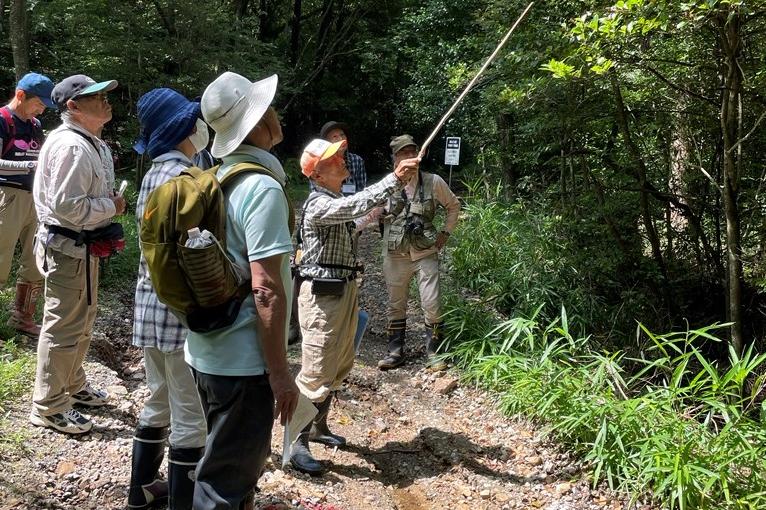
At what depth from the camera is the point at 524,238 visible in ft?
26.3

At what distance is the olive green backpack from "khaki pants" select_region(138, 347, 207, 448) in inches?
27.3

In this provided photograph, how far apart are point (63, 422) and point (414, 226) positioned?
338 centimetres

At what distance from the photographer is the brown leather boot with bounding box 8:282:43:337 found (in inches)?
205

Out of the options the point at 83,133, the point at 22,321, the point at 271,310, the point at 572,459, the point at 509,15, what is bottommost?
the point at 572,459

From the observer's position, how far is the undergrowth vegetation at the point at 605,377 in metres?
3.47

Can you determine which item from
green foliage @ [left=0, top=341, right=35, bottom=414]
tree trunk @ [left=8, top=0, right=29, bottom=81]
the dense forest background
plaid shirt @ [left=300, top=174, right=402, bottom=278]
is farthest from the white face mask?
tree trunk @ [left=8, top=0, right=29, bottom=81]

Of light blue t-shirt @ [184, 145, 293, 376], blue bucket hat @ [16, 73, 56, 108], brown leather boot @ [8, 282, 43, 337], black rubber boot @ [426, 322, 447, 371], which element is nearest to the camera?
light blue t-shirt @ [184, 145, 293, 376]

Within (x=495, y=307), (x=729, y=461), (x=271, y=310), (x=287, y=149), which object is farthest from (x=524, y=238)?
(x=287, y=149)

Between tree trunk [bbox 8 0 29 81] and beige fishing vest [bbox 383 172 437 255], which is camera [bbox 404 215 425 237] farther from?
tree trunk [bbox 8 0 29 81]

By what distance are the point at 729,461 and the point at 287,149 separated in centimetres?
1928

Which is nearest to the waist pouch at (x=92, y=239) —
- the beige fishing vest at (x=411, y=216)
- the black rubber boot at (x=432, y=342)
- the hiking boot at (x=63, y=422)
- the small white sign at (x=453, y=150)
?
the hiking boot at (x=63, y=422)

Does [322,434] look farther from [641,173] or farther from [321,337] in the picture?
[641,173]

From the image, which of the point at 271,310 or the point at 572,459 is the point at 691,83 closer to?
the point at 572,459

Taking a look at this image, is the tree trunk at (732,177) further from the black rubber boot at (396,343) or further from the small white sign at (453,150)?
the small white sign at (453,150)
